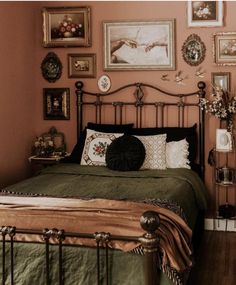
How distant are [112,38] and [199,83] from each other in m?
1.04

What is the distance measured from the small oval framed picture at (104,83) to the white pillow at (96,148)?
1.92 ft

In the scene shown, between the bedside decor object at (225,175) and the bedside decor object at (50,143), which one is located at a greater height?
the bedside decor object at (50,143)

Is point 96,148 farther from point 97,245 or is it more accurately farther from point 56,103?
point 97,245

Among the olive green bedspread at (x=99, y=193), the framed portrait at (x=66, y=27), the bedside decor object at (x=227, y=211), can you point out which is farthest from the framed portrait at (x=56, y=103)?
the bedside decor object at (x=227, y=211)

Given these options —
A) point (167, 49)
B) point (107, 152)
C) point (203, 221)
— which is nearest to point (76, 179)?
point (107, 152)

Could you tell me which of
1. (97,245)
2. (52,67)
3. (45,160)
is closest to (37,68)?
(52,67)

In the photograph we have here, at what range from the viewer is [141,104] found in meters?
5.43

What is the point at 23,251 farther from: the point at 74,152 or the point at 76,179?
the point at 74,152

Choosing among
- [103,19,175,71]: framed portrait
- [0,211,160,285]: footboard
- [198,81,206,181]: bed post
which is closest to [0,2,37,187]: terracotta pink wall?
[103,19,175,71]: framed portrait

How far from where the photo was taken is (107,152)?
193 inches

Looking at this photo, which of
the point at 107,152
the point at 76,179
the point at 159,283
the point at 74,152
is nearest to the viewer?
the point at 159,283

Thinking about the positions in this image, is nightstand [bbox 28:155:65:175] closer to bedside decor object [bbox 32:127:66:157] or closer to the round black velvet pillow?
bedside decor object [bbox 32:127:66:157]

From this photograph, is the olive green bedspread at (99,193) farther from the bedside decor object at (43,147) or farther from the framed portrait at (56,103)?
the framed portrait at (56,103)

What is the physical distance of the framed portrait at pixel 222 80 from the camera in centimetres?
521
